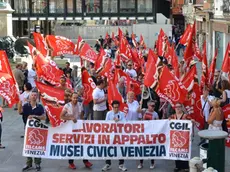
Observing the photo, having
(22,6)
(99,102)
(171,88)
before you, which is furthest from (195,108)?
(22,6)

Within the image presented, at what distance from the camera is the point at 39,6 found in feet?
191

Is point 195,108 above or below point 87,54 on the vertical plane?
below

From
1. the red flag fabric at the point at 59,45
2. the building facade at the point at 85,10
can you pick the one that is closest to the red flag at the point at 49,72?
the red flag fabric at the point at 59,45

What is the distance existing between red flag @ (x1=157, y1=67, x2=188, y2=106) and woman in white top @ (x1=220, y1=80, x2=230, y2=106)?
151cm

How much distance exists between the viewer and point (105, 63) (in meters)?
18.2

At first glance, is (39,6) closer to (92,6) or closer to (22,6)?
(22,6)

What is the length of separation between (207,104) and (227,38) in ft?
55.6

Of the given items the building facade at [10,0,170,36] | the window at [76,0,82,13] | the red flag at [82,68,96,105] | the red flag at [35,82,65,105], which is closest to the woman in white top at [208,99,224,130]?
the red flag at [35,82,65,105]

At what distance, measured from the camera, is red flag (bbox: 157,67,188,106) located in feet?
39.8

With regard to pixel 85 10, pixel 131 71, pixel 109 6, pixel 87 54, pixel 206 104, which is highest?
pixel 109 6

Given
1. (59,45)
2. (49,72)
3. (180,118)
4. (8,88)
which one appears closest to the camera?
(180,118)

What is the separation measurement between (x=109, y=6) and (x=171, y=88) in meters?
46.4

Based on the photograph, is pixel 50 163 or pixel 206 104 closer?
pixel 50 163

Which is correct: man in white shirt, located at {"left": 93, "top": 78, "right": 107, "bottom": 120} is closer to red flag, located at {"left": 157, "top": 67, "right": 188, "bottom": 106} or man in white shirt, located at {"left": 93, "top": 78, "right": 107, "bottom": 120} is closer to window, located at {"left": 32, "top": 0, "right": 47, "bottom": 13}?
red flag, located at {"left": 157, "top": 67, "right": 188, "bottom": 106}
